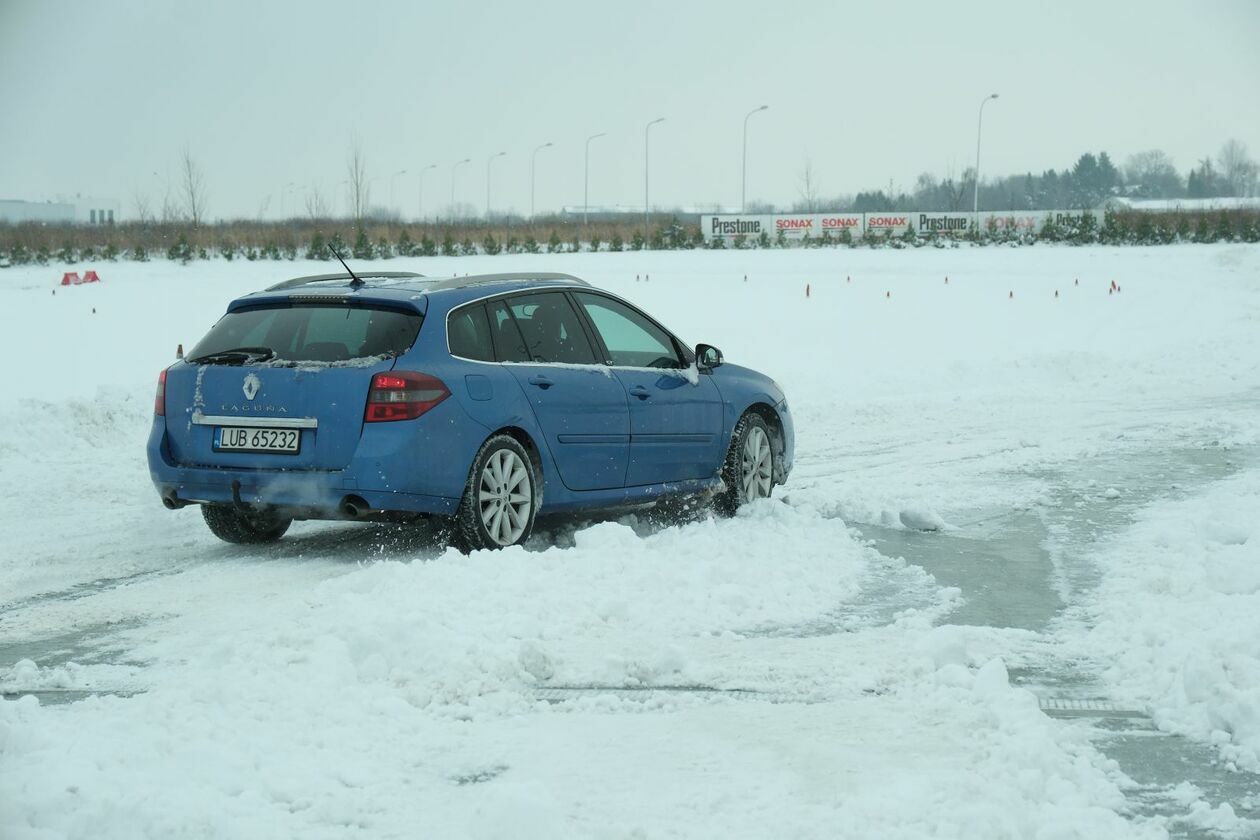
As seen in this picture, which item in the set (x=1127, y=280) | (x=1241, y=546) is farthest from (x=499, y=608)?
(x=1127, y=280)

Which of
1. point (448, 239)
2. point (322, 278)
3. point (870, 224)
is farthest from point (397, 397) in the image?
point (870, 224)

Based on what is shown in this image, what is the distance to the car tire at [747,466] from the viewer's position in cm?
984

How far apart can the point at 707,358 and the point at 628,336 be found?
2.25 ft

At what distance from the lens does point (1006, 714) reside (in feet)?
16.1

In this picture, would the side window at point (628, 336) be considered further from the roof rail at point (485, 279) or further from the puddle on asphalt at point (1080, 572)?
the puddle on asphalt at point (1080, 572)

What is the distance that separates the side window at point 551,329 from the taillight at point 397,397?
1.02m

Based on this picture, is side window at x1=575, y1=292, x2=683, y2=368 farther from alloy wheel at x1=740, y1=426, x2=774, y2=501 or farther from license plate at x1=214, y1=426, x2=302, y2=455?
license plate at x1=214, y1=426, x2=302, y2=455

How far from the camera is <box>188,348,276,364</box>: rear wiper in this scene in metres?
7.93

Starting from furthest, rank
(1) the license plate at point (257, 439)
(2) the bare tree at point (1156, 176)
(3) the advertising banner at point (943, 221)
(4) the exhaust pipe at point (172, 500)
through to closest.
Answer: (2) the bare tree at point (1156, 176) → (3) the advertising banner at point (943, 221) → (4) the exhaust pipe at point (172, 500) → (1) the license plate at point (257, 439)

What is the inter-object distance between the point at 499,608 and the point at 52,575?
9.97ft

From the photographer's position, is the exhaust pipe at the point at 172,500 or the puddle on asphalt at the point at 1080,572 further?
the exhaust pipe at the point at 172,500

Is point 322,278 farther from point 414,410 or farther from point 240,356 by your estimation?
point 414,410

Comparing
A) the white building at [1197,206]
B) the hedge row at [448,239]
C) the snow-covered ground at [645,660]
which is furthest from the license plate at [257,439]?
the white building at [1197,206]

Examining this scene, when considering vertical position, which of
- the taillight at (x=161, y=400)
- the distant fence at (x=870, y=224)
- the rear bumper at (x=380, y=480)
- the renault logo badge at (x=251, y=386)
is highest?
the distant fence at (x=870, y=224)
